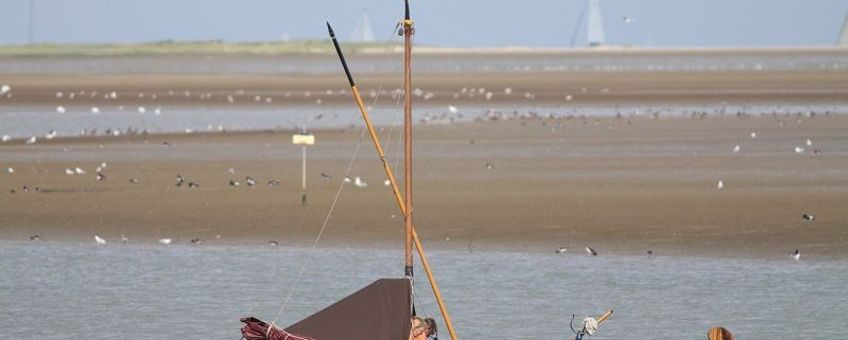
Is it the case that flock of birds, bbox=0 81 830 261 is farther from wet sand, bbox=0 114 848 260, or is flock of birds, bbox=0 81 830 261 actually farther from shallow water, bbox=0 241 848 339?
shallow water, bbox=0 241 848 339

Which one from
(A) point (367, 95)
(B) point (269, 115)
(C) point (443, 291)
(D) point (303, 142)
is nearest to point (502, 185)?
(D) point (303, 142)

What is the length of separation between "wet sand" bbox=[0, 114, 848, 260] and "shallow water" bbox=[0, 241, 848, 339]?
0.99m

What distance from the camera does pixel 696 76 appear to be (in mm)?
77062

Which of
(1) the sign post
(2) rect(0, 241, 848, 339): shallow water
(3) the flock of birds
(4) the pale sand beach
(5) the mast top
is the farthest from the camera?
(3) the flock of birds

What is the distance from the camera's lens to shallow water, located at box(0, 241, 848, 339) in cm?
1680

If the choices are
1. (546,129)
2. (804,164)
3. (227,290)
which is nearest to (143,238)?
(227,290)

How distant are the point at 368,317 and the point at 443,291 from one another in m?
4.85

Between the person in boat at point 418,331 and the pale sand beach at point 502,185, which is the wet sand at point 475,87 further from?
the person in boat at point 418,331

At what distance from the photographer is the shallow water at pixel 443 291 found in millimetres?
16797

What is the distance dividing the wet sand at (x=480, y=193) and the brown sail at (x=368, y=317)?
7.94 metres

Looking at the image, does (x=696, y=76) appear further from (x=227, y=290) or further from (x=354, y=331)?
(x=354, y=331)

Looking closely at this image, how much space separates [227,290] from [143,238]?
4.48 m

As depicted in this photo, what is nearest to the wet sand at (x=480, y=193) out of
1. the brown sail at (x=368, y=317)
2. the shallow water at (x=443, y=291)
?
the shallow water at (x=443, y=291)

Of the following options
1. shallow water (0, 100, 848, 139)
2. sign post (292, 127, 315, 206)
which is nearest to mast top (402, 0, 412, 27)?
sign post (292, 127, 315, 206)
